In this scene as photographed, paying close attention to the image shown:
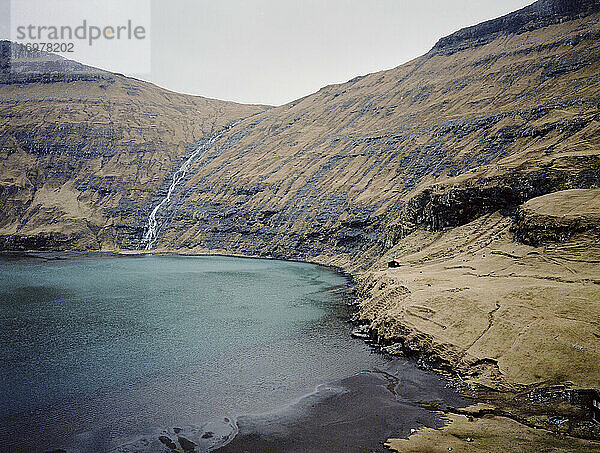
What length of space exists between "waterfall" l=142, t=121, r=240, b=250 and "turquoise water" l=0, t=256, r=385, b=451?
29460 mm

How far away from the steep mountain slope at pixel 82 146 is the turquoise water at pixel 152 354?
110 feet

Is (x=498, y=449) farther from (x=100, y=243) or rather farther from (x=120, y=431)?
(x=100, y=243)

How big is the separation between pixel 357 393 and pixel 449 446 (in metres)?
4.43

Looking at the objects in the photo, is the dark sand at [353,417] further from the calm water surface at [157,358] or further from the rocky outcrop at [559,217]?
the rocky outcrop at [559,217]

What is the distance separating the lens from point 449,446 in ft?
34.6

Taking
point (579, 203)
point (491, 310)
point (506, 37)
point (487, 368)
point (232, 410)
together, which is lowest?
point (232, 410)

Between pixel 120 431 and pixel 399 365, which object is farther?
pixel 399 365

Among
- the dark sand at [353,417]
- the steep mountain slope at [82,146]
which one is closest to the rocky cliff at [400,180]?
the steep mountain slope at [82,146]

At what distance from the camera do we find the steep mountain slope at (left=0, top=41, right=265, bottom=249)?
2616 inches

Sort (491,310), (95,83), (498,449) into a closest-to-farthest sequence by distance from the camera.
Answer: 1. (498,449)
2. (491,310)
3. (95,83)

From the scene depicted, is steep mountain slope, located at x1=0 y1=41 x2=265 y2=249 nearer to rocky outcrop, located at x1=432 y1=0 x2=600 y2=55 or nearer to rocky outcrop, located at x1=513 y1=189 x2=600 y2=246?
rocky outcrop, located at x1=432 y1=0 x2=600 y2=55

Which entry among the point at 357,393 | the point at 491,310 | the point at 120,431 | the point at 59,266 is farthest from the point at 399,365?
the point at 59,266

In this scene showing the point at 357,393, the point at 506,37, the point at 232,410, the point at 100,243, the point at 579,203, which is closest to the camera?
the point at 232,410

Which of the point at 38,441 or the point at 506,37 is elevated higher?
the point at 506,37
